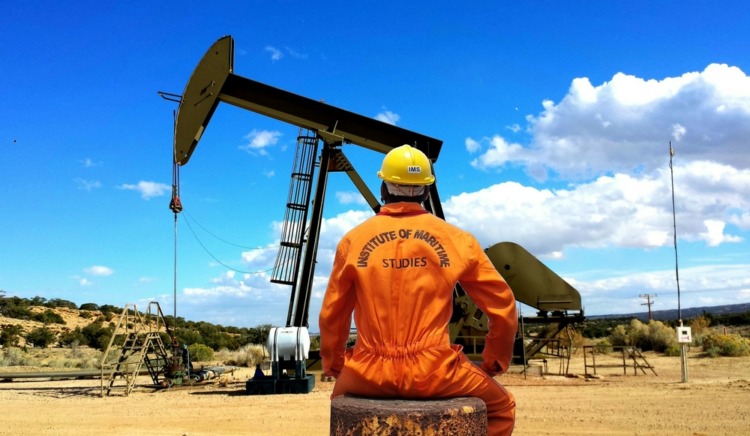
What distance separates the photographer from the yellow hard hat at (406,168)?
8.43 feet

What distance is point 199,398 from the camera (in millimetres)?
11477

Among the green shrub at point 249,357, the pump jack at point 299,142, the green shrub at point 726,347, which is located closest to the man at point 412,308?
the pump jack at point 299,142

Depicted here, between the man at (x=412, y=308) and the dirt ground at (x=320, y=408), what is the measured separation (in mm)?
5412

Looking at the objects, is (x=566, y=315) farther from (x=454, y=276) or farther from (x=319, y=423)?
(x=454, y=276)

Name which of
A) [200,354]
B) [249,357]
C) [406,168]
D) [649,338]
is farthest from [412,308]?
[649,338]

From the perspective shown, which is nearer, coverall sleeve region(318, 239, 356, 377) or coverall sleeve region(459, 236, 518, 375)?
coverall sleeve region(459, 236, 518, 375)

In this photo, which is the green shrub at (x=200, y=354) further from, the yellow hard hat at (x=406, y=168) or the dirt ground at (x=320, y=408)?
the yellow hard hat at (x=406, y=168)

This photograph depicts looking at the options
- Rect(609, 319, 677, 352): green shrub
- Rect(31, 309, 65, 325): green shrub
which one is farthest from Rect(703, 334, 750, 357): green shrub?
Rect(31, 309, 65, 325): green shrub

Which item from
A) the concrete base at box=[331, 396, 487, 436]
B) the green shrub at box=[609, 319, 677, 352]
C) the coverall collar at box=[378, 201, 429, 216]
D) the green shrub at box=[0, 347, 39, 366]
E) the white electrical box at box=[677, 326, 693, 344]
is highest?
the coverall collar at box=[378, 201, 429, 216]

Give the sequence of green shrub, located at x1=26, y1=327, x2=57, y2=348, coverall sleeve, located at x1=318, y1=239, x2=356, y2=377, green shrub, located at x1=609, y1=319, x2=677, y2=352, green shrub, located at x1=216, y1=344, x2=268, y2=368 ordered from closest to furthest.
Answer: coverall sleeve, located at x1=318, y1=239, x2=356, y2=377
green shrub, located at x1=216, y1=344, x2=268, y2=368
green shrub, located at x1=609, y1=319, x2=677, y2=352
green shrub, located at x1=26, y1=327, x2=57, y2=348

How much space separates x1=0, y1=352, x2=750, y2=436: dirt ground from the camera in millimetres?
7895

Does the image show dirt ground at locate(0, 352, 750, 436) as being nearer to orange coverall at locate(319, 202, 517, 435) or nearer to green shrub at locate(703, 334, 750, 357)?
green shrub at locate(703, 334, 750, 357)

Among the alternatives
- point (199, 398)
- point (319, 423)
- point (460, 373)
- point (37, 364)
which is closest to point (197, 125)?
point (199, 398)

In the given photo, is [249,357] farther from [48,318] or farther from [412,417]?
[48,318]
